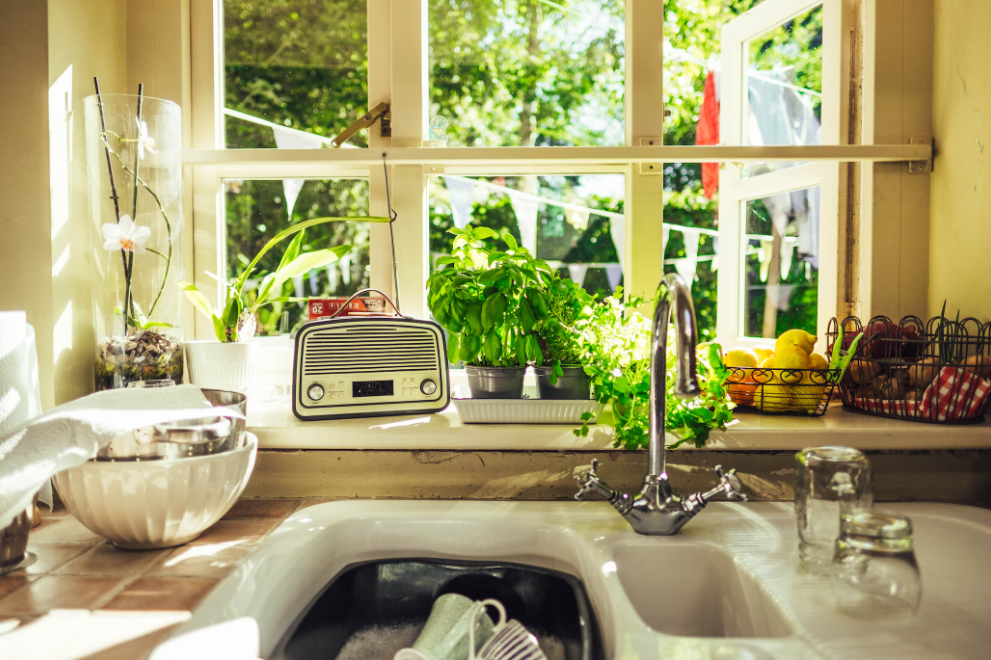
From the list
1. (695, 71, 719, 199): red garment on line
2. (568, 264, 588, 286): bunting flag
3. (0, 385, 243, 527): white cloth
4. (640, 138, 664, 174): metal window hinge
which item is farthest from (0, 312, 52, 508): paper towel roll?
(695, 71, 719, 199): red garment on line

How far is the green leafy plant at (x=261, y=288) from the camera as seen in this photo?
1.27 metres

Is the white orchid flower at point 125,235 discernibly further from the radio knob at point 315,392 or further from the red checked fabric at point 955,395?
the red checked fabric at point 955,395

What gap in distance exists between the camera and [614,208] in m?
1.52

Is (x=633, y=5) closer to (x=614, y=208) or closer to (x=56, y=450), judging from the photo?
(x=614, y=208)

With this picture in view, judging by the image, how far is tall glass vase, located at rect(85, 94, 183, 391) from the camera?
1169mm

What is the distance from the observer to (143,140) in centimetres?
120

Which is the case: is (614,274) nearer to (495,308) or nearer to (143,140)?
(495,308)

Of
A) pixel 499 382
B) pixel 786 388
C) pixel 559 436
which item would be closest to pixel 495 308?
pixel 499 382

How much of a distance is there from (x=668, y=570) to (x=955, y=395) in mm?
613

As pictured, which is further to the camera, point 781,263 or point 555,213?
point 781,263

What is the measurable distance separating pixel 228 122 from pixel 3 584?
1.08 m

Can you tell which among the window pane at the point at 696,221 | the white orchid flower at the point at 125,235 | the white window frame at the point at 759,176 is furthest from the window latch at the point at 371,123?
the window pane at the point at 696,221

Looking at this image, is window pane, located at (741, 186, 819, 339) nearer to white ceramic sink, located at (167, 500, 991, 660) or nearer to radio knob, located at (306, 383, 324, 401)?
white ceramic sink, located at (167, 500, 991, 660)

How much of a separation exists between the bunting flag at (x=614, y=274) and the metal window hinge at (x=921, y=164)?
65 cm
